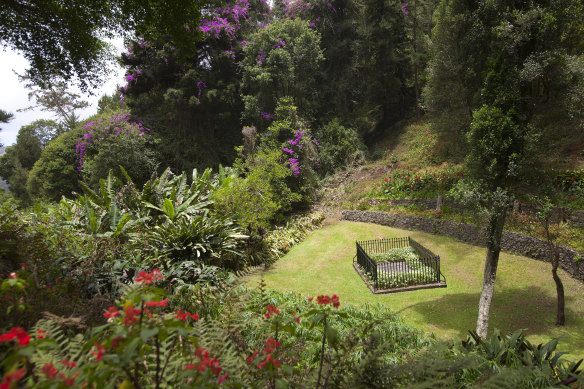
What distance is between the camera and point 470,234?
11.6 m

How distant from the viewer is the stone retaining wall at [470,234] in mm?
8781

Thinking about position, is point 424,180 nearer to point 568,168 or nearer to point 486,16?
point 568,168

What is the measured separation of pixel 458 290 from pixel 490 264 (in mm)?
2145

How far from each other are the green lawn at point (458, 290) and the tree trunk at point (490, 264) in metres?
0.51

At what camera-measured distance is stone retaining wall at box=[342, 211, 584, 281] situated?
8781 mm

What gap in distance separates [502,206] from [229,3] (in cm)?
2046

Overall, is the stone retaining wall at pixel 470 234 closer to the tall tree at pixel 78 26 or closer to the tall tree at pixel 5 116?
the tall tree at pixel 78 26

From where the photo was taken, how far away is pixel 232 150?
21.6 metres

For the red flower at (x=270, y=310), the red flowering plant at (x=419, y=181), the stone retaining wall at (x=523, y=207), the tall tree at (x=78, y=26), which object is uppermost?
the tall tree at (x=78, y=26)

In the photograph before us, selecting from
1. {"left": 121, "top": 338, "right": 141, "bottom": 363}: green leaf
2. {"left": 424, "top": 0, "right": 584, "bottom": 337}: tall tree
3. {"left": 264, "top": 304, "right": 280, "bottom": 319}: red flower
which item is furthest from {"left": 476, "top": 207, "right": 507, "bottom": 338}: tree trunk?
{"left": 121, "top": 338, "right": 141, "bottom": 363}: green leaf

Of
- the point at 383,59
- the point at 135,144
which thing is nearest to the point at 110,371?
the point at 135,144

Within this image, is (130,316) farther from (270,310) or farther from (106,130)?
(106,130)

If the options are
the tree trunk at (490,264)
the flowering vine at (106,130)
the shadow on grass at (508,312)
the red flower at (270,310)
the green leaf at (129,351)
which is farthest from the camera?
the flowering vine at (106,130)

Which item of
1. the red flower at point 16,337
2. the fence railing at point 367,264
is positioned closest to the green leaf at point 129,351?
the red flower at point 16,337
